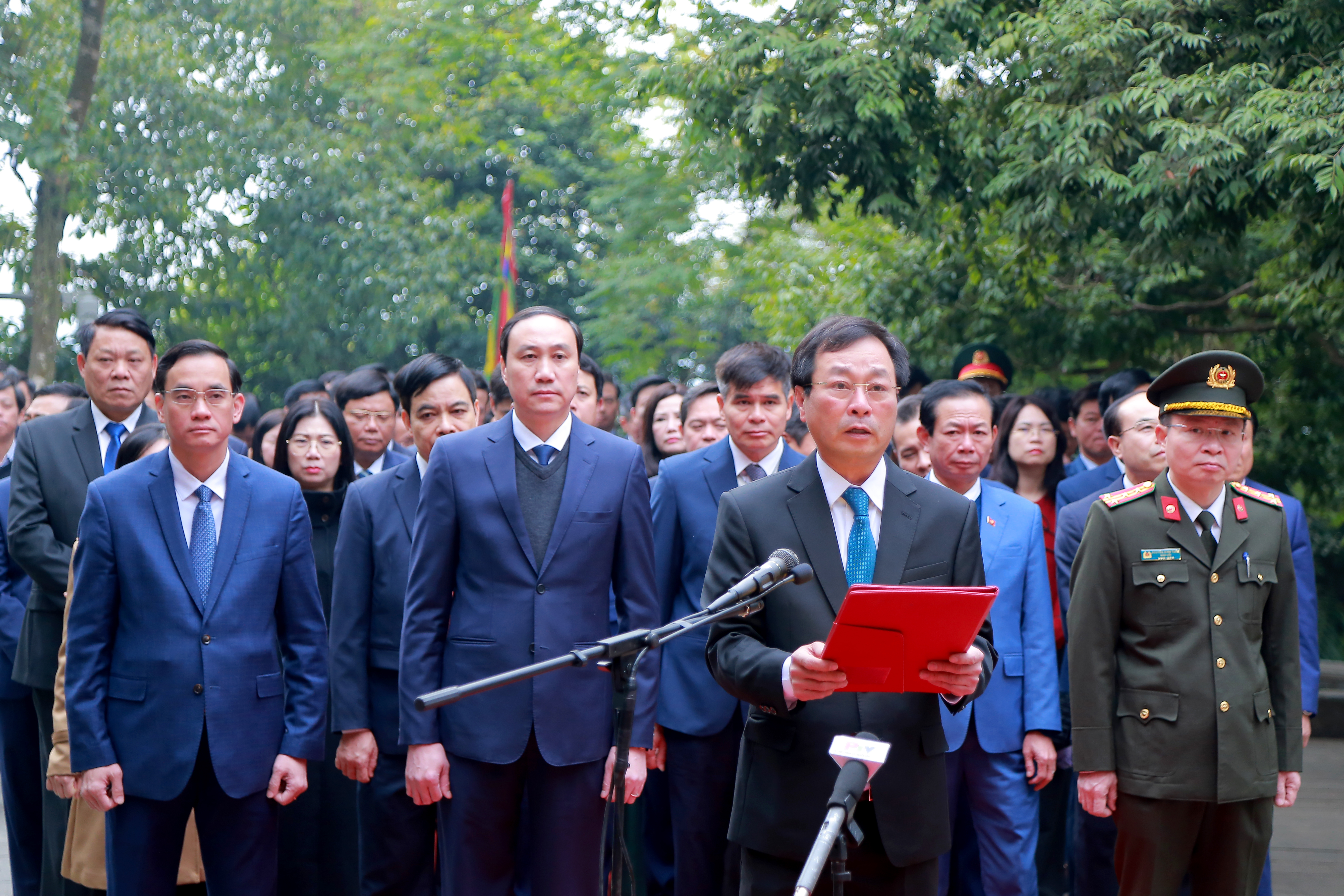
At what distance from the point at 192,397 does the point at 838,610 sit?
216 centimetres

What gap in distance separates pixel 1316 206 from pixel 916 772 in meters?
4.40

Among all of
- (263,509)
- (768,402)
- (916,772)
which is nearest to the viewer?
(916,772)

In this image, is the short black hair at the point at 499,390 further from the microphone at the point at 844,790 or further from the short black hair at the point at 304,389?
the microphone at the point at 844,790

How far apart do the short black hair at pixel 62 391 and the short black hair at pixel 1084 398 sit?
18.5 feet

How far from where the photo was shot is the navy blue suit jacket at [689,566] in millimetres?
4258

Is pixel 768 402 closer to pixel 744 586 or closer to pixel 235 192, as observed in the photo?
pixel 744 586

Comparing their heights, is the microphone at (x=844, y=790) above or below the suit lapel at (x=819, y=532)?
below

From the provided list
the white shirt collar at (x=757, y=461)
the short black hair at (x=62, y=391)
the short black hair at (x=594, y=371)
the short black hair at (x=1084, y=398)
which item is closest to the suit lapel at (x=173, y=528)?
the white shirt collar at (x=757, y=461)

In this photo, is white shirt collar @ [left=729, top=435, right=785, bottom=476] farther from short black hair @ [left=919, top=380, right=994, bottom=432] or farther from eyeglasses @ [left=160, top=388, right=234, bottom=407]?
eyeglasses @ [left=160, top=388, right=234, bottom=407]

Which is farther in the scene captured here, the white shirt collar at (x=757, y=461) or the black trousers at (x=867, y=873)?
the white shirt collar at (x=757, y=461)

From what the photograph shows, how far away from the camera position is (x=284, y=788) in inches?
144

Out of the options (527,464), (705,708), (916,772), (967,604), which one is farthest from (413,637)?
(967,604)

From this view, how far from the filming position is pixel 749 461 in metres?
4.61

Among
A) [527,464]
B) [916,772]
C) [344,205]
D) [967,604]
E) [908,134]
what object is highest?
[344,205]
